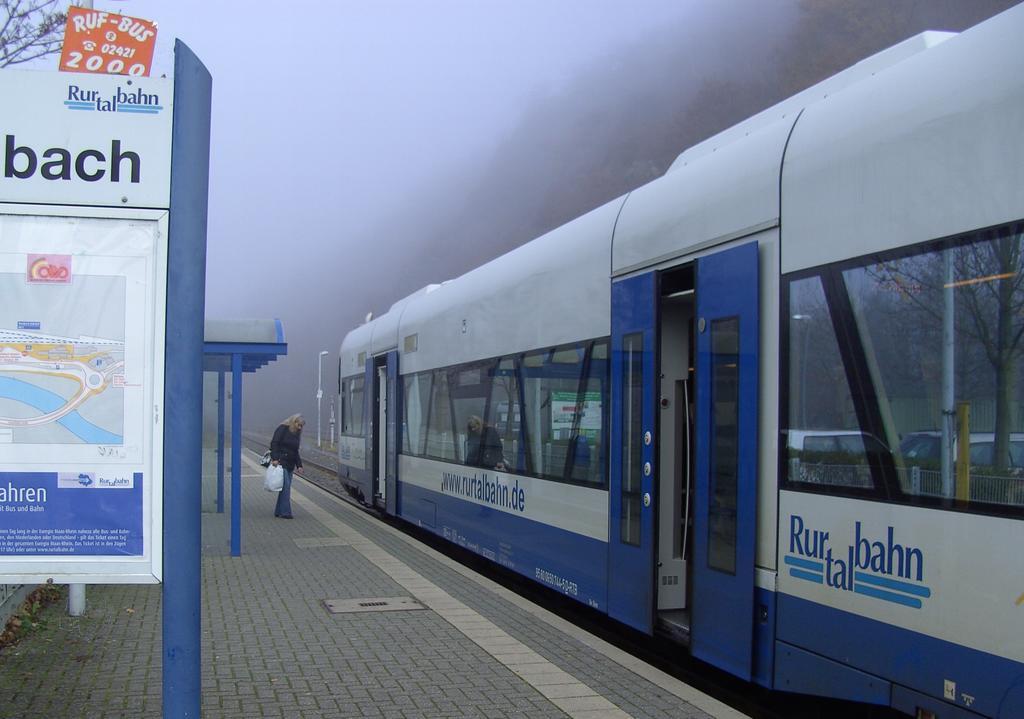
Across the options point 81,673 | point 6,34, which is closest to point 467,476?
point 81,673

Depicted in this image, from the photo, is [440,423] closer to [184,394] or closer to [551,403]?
[551,403]

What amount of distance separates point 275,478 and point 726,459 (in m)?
11.2

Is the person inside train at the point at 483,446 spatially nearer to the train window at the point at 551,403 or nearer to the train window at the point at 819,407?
the train window at the point at 551,403

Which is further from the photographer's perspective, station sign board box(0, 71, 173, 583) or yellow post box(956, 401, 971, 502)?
yellow post box(956, 401, 971, 502)

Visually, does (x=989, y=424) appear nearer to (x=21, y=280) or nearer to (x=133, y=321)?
(x=133, y=321)

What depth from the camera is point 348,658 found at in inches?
266

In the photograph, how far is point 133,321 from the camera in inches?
155

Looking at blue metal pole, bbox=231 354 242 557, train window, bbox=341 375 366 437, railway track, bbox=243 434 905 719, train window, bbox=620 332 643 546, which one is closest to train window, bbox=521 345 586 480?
train window, bbox=620 332 643 546

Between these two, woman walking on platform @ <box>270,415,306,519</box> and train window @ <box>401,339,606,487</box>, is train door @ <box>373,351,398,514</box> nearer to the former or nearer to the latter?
woman walking on platform @ <box>270,415,306,519</box>

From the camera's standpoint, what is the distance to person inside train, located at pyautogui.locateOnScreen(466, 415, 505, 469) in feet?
33.8

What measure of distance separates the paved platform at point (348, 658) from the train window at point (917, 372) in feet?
5.45

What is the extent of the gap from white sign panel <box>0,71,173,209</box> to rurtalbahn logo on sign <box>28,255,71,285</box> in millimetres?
217

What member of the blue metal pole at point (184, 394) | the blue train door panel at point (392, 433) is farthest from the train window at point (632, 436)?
the blue train door panel at point (392, 433)

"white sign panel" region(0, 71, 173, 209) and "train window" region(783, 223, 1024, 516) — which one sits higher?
"white sign panel" region(0, 71, 173, 209)
